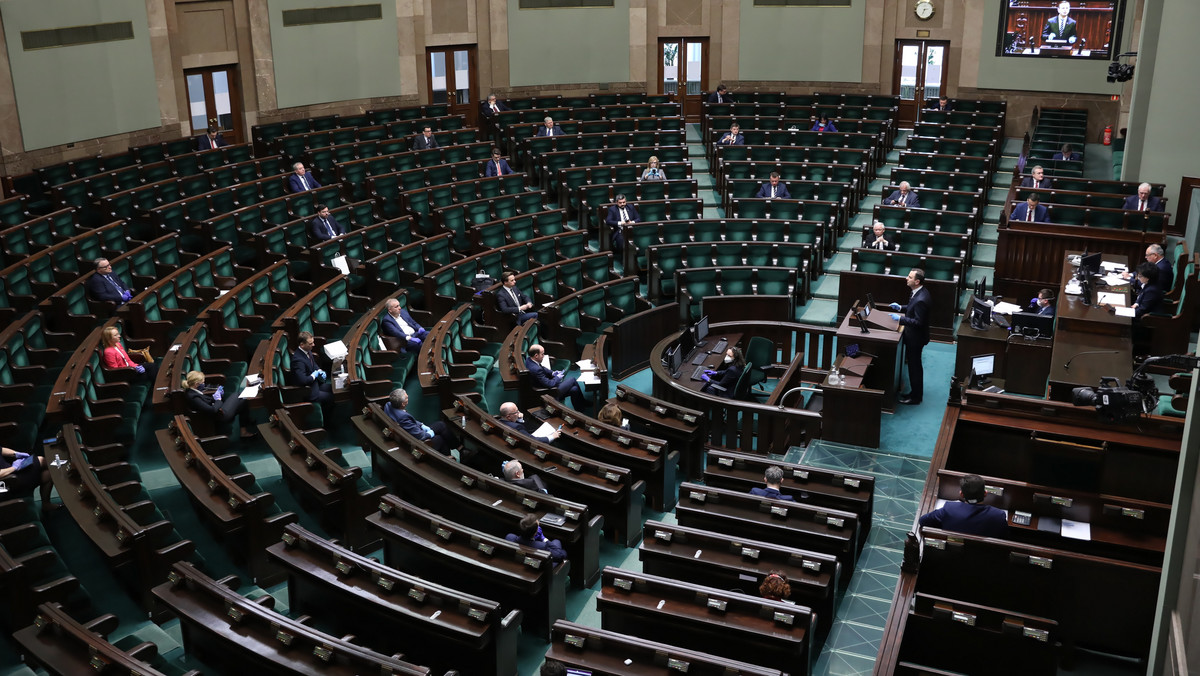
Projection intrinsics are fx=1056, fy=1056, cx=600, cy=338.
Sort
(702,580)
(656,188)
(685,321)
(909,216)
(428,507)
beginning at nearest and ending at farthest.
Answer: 1. (702,580)
2. (428,507)
3. (685,321)
4. (909,216)
5. (656,188)

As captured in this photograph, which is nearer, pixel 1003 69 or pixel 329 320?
pixel 329 320

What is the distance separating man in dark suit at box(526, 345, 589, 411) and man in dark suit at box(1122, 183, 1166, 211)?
656cm

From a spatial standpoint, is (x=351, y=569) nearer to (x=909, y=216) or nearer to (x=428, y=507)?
(x=428, y=507)

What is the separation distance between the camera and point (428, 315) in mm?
10289

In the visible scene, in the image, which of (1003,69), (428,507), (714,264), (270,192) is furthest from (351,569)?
(1003,69)

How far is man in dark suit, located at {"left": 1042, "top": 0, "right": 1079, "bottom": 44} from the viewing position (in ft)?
54.4

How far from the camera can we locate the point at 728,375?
28.8 feet

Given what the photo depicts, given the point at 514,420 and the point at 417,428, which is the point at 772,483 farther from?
the point at 417,428

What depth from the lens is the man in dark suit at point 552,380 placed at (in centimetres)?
853

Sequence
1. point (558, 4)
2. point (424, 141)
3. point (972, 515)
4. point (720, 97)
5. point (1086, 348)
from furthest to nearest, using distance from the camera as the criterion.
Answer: point (558, 4), point (720, 97), point (424, 141), point (1086, 348), point (972, 515)

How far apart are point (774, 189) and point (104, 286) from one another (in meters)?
7.60

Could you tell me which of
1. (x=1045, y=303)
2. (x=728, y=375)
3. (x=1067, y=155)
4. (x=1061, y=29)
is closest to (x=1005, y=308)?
(x=1045, y=303)

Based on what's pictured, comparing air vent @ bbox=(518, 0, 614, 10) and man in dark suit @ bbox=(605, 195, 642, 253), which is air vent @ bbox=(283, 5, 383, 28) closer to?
air vent @ bbox=(518, 0, 614, 10)

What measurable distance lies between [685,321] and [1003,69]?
9.46 metres
